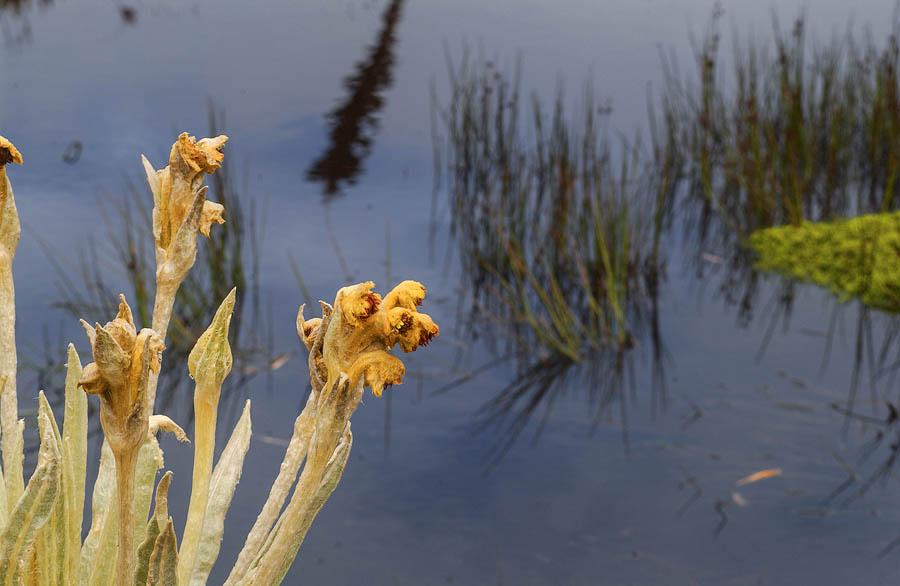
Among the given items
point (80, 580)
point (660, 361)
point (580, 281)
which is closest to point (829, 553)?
point (660, 361)

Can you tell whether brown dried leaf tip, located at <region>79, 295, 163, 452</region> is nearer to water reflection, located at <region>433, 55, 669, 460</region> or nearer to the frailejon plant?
the frailejon plant

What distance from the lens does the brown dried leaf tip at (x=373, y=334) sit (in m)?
0.61

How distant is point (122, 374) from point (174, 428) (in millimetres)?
114

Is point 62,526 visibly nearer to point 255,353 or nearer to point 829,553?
point 829,553

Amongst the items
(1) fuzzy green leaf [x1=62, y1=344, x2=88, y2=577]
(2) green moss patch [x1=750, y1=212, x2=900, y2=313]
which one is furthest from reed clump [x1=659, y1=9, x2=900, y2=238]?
(1) fuzzy green leaf [x1=62, y1=344, x2=88, y2=577]

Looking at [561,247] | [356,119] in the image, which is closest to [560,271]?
[561,247]

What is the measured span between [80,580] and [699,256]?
10.8 ft

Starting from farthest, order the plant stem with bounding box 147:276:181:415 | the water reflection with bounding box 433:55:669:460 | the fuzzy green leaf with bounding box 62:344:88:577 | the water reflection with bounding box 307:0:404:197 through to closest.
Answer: the water reflection with bounding box 307:0:404:197, the water reflection with bounding box 433:55:669:460, the fuzzy green leaf with bounding box 62:344:88:577, the plant stem with bounding box 147:276:181:415

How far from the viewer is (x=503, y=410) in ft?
9.34

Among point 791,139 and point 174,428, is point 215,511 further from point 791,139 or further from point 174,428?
point 791,139

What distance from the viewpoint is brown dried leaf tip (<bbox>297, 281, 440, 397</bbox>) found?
610mm

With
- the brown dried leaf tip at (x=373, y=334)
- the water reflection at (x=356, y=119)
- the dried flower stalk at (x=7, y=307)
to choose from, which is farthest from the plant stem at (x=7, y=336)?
the water reflection at (x=356, y=119)

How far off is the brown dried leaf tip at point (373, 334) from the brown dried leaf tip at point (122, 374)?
3.9 inches

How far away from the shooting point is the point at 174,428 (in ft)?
2.18
